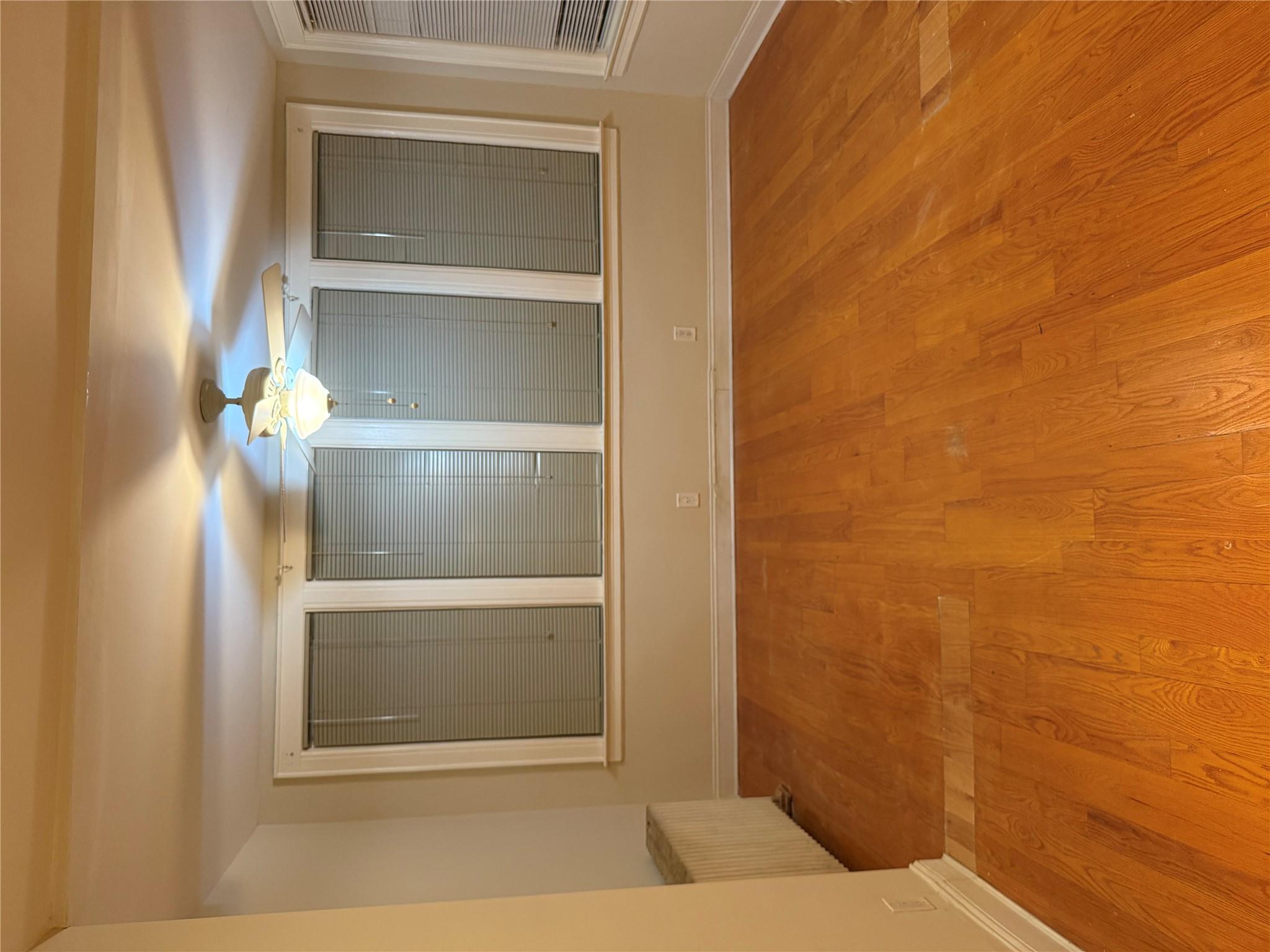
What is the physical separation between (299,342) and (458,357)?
2.42ft

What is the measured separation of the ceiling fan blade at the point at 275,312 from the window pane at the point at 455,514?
2.56ft

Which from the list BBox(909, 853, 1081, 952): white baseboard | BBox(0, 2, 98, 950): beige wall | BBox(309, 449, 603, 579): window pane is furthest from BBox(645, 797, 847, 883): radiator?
BBox(0, 2, 98, 950): beige wall

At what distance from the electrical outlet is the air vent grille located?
115 inches

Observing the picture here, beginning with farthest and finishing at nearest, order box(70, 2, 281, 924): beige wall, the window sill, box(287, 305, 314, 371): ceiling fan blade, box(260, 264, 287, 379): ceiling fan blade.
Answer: the window sill → box(287, 305, 314, 371): ceiling fan blade → box(260, 264, 287, 379): ceiling fan blade → box(70, 2, 281, 924): beige wall

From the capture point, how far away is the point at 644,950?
1545 mm

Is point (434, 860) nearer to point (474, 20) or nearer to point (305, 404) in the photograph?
point (305, 404)

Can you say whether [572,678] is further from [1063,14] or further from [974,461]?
[1063,14]

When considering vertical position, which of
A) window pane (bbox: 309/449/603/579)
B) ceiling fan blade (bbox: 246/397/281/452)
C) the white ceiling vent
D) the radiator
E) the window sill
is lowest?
the radiator

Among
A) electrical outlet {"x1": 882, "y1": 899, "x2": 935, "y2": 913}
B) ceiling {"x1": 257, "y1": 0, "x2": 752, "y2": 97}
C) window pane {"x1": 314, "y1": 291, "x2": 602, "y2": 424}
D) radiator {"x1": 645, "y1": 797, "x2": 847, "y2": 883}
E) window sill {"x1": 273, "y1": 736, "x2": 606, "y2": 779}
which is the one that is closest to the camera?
electrical outlet {"x1": 882, "y1": 899, "x2": 935, "y2": 913}

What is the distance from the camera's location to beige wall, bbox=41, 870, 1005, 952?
1574mm

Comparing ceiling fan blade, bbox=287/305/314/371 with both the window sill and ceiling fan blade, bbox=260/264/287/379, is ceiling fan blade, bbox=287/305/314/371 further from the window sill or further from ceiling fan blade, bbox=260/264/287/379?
the window sill

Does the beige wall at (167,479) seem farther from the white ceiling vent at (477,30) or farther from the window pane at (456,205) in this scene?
the window pane at (456,205)

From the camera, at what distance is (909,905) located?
1.72 meters

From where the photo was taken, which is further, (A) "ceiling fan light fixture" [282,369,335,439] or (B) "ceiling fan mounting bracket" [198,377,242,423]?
(A) "ceiling fan light fixture" [282,369,335,439]
